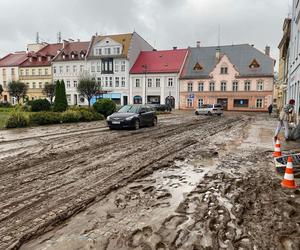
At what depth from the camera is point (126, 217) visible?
4.29 meters

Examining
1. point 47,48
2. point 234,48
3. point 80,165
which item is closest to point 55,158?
point 80,165

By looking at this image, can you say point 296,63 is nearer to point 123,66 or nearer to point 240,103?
point 240,103

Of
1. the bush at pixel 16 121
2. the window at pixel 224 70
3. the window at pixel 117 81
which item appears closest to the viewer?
the bush at pixel 16 121

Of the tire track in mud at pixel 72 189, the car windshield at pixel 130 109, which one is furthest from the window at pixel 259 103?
the tire track in mud at pixel 72 189

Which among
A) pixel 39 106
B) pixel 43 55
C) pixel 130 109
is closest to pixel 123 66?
pixel 43 55

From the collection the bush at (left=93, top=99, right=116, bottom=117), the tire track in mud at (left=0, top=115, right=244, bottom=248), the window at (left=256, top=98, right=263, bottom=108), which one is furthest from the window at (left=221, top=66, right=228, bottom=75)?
the tire track in mud at (left=0, top=115, right=244, bottom=248)

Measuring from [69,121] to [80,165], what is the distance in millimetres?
15411

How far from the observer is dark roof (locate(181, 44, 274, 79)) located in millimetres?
48062

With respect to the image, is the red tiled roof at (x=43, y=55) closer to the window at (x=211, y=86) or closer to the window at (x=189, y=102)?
the window at (x=189, y=102)

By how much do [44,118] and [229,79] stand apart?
124 feet

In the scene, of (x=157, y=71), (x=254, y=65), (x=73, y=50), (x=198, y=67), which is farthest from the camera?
(x=73, y=50)

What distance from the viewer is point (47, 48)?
66125 mm

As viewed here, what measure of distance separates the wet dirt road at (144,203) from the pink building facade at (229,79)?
42306 mm

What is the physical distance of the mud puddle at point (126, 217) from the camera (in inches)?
139
